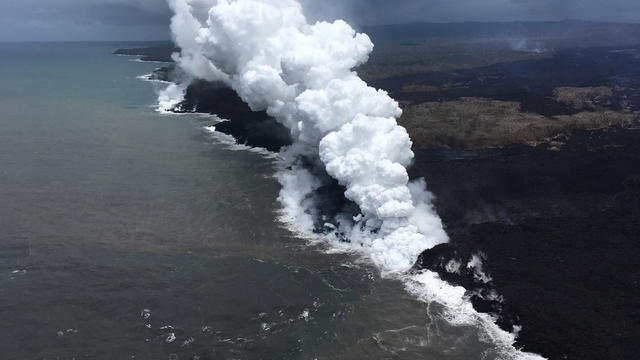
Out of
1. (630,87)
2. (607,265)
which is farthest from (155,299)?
(630,87)

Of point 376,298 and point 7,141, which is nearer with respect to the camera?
point 376,298

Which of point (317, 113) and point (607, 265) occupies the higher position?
point (317, 113)

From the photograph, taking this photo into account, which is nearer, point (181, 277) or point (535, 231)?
point (181, 277)

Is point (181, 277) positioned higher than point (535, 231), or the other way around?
point (535, 231)

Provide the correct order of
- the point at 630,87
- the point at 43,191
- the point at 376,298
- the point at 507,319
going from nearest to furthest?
the point at 507,319, the point at 376,298, the point at 43,191, the point at 630,87

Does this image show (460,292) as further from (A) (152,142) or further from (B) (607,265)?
(A) (152,142)

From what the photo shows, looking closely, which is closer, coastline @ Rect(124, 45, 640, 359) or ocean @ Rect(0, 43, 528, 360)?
ocean @ Rect(0, 43, 528, 360)

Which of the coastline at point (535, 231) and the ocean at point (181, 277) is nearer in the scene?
the ocean at point (181, 277)

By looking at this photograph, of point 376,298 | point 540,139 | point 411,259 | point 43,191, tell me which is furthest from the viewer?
point 540,139
